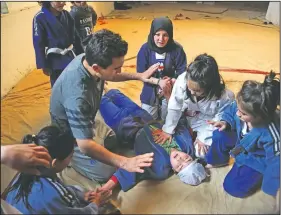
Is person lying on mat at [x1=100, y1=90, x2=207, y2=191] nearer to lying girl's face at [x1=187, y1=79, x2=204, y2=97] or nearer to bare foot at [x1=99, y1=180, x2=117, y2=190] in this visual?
bare foot at [x1=99, y1=180, x2=117, y2=190]

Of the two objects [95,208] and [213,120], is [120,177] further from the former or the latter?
A: [213,120]

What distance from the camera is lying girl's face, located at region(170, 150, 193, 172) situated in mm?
926

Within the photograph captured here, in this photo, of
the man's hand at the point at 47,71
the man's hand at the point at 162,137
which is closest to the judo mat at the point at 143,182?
the man's hand at the point at 47,71

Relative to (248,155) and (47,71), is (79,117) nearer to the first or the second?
(47,71)

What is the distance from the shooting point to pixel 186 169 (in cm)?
94

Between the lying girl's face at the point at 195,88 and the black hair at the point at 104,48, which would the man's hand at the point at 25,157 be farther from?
the lying girl's face at the point at 195,88

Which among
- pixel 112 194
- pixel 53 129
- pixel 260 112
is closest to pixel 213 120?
pixel 260 112

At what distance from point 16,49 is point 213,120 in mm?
688

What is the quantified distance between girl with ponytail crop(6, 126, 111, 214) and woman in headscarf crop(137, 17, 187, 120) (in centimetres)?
46

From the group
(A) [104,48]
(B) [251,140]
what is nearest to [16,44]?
(A) [104,48]

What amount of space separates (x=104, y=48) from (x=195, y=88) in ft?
1.21

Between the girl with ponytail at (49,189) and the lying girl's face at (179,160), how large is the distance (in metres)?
0.35

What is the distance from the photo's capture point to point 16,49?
636 millimetres

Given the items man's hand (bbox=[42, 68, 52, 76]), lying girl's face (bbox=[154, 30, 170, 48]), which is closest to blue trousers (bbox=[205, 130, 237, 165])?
lying girl's face (bbox=[154, 30, 170, 48])
